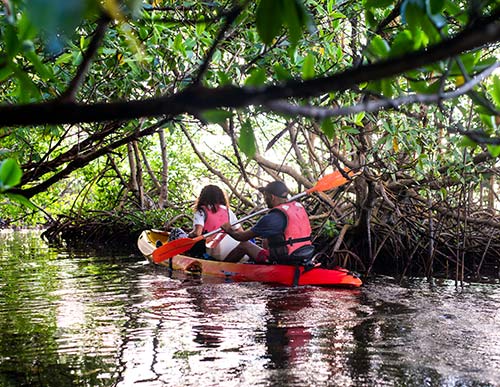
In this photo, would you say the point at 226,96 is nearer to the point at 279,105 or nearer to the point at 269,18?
the point at 279,105

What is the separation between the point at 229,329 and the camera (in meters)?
4.47

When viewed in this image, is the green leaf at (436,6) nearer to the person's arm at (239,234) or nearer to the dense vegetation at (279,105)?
the dense vegetation at (279,105)

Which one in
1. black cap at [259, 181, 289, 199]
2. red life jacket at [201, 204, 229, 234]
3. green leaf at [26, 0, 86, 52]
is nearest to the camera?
green leaf at [26, 0, 86, 52]

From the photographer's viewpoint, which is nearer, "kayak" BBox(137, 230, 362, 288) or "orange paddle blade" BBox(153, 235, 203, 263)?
"kayak" BBox(137, 230, 362, 288)

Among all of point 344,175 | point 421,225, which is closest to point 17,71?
point 344,175

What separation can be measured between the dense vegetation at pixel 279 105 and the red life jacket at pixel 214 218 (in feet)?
3.36

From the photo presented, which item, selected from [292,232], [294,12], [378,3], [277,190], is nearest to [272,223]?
[292,232]

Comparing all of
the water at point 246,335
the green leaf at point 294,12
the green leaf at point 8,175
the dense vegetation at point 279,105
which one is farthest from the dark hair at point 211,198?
the green leaf at point 294,12

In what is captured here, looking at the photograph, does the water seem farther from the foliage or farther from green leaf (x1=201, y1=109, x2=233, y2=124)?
green leaf (x1=201, y1=109, x2=233, y2=124)

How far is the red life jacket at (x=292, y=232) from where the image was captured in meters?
6.75

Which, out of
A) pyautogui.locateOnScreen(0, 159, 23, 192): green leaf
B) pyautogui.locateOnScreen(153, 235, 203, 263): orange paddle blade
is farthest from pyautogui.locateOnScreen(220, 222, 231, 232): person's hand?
pyautogui.locateOnScreen(0, 159, 23, 192): green leaf

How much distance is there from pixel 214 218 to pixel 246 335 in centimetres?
411

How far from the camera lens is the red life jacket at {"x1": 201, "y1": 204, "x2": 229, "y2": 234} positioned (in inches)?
327

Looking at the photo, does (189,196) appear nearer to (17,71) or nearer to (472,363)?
(472,363)
